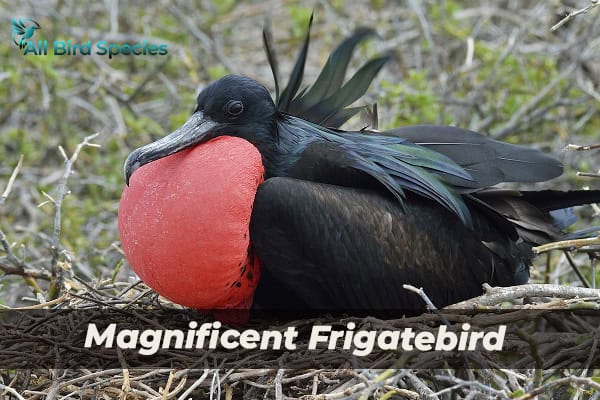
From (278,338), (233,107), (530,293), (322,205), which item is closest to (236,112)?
(233,107)

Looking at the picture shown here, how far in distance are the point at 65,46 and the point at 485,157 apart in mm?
2209

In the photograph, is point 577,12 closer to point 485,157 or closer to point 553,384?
point 485,157

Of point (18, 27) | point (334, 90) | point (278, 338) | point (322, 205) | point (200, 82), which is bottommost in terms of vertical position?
point (278, 338)

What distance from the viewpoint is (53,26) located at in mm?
4812

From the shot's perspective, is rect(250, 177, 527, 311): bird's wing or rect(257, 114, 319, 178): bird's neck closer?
rect(250, 177, 527, 311): bird's wing

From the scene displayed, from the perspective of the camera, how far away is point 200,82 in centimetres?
491

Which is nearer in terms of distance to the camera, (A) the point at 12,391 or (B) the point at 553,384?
(B) the point at 553,384

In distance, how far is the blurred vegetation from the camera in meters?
4.21

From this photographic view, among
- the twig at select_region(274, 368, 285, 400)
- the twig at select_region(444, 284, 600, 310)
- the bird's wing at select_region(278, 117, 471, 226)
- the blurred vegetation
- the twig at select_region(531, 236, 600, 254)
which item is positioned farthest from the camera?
the blurred vegetation

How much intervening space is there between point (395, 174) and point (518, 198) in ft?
1.84

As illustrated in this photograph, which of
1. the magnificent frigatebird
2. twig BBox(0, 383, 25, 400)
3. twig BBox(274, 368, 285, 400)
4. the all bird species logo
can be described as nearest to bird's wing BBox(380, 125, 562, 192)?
the magnificent frigatebird

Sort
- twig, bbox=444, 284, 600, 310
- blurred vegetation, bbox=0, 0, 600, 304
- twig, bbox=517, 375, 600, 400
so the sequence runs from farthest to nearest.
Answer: blurred vegetation, bbox=0, 0, 600, 304 → twig, bbox=444, 284, 600, 310 → twig, bbox=517, 375, 600, 400

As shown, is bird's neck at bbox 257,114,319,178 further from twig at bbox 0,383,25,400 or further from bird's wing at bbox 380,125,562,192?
twig at bbox 0,383,25,400

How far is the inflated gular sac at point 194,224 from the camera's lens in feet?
8.55
